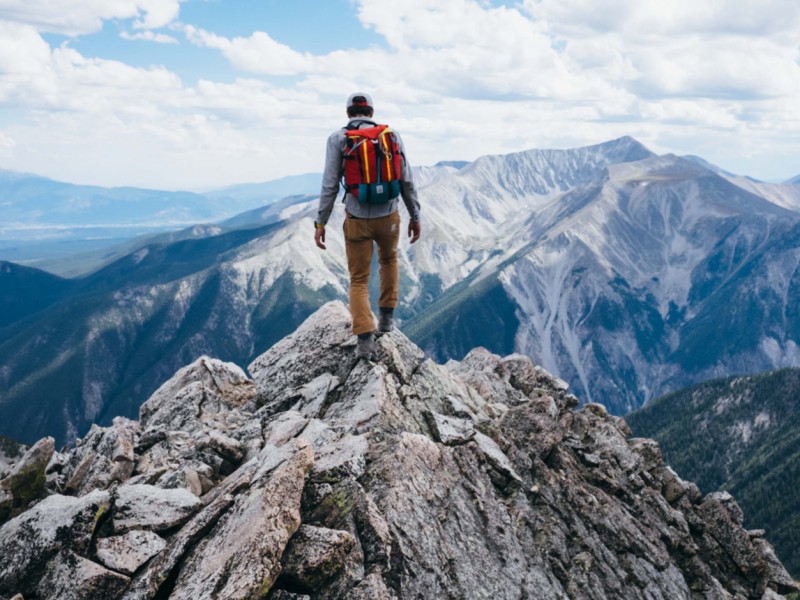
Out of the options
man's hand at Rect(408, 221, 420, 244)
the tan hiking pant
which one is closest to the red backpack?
the tan hiking pant

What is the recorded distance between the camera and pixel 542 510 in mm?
23172

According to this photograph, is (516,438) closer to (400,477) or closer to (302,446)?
(400,477)

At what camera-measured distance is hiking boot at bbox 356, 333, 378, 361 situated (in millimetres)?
23688

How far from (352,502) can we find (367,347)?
8.23 meters

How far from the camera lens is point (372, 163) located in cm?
1956

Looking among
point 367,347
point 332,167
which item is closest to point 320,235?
point 332,167

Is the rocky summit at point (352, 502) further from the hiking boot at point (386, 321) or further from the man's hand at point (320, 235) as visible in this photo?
the man's hand at point (320, 235)

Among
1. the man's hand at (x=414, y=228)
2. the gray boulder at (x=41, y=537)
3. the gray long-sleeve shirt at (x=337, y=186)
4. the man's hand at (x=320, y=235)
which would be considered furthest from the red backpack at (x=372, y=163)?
the gray boulder at (x=41, y=537)

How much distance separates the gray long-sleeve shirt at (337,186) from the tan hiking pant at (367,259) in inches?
12.6

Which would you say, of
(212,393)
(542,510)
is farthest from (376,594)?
(212,393)

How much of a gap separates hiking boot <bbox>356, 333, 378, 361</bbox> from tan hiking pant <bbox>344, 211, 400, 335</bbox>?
0.59 m

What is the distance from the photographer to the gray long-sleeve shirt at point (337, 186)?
19.6 meters

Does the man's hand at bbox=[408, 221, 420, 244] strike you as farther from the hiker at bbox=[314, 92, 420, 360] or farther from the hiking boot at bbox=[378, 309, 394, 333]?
the hiking boot at bbox=[378, 309, 394, 333]

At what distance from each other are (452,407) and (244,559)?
13.1 m
